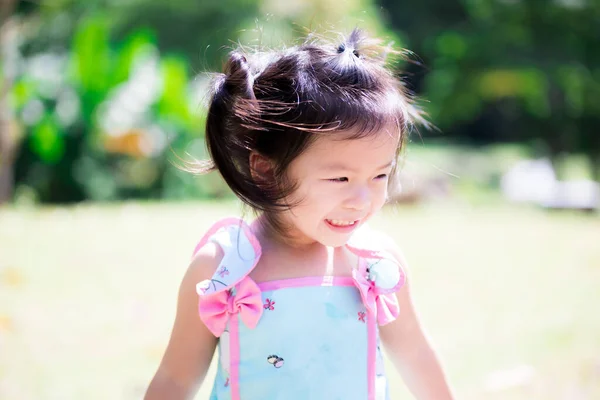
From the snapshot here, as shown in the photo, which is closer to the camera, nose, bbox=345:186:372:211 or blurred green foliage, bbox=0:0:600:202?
nose, bbox=345:186:372:211

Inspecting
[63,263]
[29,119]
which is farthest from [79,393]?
[29,119]

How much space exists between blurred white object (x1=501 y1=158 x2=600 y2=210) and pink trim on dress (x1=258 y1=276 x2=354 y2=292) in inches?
330

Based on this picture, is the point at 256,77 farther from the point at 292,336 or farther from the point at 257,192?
the point at 292,336

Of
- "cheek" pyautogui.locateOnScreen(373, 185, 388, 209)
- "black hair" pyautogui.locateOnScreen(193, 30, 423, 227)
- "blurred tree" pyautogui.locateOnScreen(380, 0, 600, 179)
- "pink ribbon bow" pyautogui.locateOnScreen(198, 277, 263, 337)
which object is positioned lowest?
"pink ribbon bow" pyautogui.locateOnScreen(198, 277, 263, 337)

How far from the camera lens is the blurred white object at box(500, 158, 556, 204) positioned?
45.7 feet

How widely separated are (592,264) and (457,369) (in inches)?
93.9

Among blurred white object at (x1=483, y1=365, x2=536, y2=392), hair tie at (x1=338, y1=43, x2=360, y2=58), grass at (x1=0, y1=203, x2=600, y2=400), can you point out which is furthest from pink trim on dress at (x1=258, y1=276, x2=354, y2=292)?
blurred white object at (x1=483, y1=365, x2=536, y2=392)

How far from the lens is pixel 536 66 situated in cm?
1327

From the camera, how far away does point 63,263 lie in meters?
4.75

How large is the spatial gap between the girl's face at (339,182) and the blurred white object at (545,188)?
8.42 metres

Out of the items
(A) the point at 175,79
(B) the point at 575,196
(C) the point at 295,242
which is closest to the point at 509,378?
(C) the point at 295,242

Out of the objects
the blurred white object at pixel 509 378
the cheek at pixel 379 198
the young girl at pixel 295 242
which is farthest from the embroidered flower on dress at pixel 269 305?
the blurred white object at pixel 509 378

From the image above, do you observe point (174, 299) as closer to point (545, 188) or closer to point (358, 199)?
point (358, 199)

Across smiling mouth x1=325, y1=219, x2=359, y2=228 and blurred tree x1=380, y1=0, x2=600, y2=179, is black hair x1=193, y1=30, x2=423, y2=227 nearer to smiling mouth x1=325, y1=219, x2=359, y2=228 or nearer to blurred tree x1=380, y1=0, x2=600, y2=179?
smiling mouth x1=325, y1=219, x2=359, y2=228
